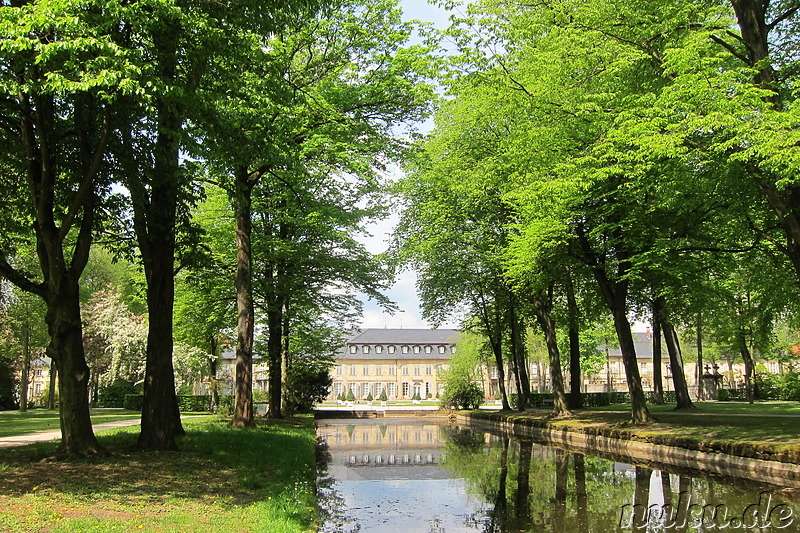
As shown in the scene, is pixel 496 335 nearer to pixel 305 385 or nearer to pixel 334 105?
pixel 305 385

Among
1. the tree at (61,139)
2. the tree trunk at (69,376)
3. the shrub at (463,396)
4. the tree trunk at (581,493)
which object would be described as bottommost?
the shrub at (463,396)

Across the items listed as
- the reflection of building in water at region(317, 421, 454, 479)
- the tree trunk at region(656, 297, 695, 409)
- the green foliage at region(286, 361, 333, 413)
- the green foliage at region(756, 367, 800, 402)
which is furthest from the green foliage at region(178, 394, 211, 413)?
the green foliage at region(756, 367, 800, 402)

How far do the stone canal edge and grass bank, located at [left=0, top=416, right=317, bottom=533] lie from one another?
8584mm

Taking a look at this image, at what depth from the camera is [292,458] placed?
11867 millimetres

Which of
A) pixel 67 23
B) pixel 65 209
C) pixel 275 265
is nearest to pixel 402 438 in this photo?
pixel 275 265

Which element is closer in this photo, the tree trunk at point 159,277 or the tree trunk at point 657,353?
the tree trunk at point 159,277

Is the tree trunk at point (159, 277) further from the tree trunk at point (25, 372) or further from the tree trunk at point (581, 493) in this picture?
the tree trunk at point (25, 372)

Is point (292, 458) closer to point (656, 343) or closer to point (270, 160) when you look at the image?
point (270, 160)

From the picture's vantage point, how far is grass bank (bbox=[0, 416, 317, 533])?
6.18 m

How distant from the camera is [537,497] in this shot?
34.6 feet

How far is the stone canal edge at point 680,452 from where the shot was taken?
11328mm

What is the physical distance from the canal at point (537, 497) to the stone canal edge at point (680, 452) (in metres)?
0.59

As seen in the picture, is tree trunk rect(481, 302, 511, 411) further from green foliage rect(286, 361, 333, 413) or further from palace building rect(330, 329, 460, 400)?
palace building rect(330, 329, 460, 400)

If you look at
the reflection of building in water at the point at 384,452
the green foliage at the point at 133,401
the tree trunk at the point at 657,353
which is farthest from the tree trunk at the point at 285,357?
the tree trunk at the point at 657,353
